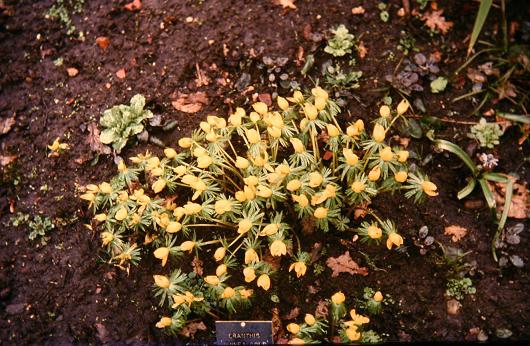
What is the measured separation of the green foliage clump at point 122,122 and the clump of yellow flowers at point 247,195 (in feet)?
0.91

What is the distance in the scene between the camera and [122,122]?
2893 mm

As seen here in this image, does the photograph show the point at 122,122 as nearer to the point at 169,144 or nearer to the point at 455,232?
the point at 169,144

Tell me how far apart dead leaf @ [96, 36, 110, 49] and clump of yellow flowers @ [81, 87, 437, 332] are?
109cm

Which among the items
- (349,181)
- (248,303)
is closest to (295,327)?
(248,303)

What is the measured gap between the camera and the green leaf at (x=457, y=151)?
8.87ft

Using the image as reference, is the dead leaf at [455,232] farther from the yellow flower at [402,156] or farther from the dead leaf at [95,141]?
the dead leaf at [95,141]

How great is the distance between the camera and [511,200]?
2.72 meters

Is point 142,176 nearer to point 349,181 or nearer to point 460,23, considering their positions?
point 349,181

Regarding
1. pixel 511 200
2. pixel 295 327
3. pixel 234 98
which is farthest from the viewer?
pixel 234 98

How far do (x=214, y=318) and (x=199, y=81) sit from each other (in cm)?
164

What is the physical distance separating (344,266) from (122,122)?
178cm

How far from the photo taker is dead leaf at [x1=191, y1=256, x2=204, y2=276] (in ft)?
8.41

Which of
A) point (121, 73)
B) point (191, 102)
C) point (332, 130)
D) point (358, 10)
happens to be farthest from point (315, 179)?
point (121, 73)

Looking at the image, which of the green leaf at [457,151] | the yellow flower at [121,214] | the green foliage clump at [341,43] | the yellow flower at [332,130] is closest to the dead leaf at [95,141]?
the yellow flower at [121,214]
